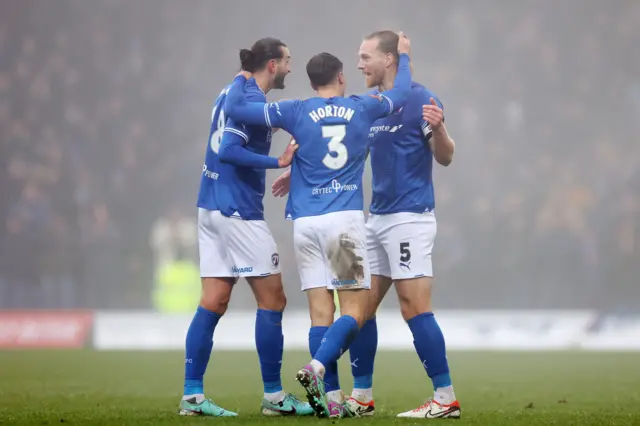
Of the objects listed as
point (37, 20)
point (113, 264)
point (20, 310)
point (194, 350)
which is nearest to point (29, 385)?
point (194, 350)

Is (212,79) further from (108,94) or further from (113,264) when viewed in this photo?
(113,264)

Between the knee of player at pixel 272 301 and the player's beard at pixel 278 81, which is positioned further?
the player's beard at pixel 278 81

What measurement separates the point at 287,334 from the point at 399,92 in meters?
14.0

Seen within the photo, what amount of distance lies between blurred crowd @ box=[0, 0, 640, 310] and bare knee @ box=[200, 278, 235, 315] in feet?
52.8

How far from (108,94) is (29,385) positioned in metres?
17.7

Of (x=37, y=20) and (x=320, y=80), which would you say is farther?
(x=37, y=20)

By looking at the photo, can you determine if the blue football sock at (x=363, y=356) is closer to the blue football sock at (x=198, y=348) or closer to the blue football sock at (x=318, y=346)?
the blue football sock at (x=318, y=346)

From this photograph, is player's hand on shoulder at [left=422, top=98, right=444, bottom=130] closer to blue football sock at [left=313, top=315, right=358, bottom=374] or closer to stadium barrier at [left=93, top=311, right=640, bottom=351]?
blue football sock at [left=313, top=315, right=358, bottom=374]

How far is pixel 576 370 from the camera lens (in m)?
13.3

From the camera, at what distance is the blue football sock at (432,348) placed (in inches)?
253

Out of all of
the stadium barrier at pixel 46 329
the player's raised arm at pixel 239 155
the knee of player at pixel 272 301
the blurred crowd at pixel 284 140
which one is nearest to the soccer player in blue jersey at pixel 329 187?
the player's raised arm at pixel 239 155

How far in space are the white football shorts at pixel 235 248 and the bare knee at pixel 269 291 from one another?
57 millimetres

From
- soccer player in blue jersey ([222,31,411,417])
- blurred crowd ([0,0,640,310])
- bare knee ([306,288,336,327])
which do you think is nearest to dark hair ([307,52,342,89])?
soccer player in blue jersey ([222,31,411,417])

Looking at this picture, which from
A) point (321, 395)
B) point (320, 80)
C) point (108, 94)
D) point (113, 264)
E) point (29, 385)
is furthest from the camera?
point (108, 94)
